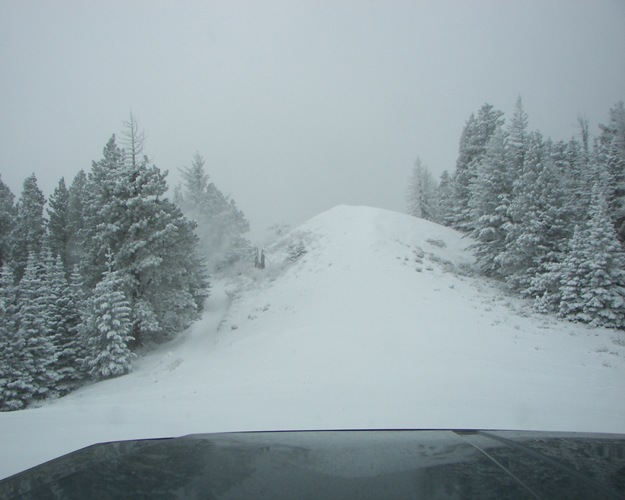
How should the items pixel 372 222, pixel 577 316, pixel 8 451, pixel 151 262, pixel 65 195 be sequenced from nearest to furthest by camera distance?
pixel 8 451
pixel 577 316
pixel 151 262
pixel 372 222
pixel 65 195

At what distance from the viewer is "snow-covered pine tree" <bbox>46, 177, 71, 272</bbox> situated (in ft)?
100

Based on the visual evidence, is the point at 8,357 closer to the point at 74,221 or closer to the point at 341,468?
the point at 341,468

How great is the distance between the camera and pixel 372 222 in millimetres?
30359

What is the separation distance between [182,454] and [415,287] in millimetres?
16938

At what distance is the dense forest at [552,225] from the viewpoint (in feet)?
47.4

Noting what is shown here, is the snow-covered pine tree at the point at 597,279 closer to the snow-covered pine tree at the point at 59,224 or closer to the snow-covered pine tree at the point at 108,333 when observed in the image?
the snow-covered pine tree at the point at 108,333

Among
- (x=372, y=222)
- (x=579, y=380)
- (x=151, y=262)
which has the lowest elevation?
(x=579, y=380)

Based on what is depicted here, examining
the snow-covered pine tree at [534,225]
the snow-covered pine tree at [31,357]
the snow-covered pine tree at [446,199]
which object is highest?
the snow-covered pine tree at [446,199]

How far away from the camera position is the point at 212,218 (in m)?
37.2

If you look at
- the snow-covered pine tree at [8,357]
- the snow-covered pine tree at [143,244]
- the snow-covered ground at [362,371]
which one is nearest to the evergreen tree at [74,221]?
the snow-covered pine tree at [143,244]

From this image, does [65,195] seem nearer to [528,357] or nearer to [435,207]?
[528,357]

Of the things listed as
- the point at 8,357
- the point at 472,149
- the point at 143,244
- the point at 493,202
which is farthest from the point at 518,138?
the point at 8,357

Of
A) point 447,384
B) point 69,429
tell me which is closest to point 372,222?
point 447,384

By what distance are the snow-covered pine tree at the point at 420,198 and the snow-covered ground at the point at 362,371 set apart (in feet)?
85.5
